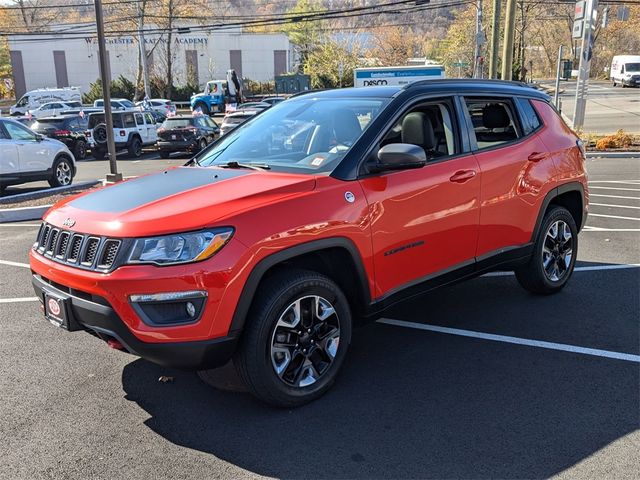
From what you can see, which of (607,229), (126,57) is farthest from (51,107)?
(607,229)

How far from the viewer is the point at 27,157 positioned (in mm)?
12305

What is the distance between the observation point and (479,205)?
4.38 meters

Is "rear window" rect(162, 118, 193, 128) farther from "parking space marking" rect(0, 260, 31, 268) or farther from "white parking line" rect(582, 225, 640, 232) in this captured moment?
"white parking line" rect(582, 225, 640, 232)

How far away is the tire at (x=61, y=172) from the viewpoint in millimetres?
13031

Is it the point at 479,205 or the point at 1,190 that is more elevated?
the point at 479,205

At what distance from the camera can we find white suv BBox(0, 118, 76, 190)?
11969 millimetres

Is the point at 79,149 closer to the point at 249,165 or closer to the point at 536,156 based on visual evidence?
the point at 249,165

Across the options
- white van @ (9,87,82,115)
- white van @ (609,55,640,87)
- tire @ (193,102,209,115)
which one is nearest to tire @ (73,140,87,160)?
white van @ (9,87,82,115)

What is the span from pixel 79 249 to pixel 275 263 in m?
1.10

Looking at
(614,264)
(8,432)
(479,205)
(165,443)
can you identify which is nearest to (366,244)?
(479,205)

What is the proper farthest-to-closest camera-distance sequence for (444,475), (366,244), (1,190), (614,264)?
(1,190) < (614,264) < (366,244) < (444,475)

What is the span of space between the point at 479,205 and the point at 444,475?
2.19 m

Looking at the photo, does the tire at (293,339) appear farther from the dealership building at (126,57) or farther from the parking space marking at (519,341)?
the dealership building at (126,57)

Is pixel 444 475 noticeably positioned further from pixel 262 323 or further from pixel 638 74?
pixel 638 74
